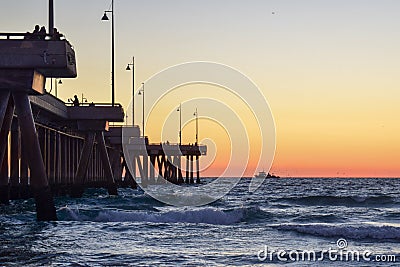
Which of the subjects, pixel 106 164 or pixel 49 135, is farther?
pixel 106 164

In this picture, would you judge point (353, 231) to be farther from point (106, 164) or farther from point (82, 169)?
point (106, 164)

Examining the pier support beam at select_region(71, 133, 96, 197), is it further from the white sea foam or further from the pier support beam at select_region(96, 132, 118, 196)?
the white sea foam

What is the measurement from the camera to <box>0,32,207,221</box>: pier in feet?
89.5

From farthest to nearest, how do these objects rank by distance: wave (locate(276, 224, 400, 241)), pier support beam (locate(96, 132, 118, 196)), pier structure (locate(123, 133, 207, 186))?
pier structure (locate(123, 133, 207, 186)) → pier support beam (locate(96, 132, 118, 196)) → wave (locate(276, 224, 400, 241))

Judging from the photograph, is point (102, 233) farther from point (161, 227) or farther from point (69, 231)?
point (161, 227)

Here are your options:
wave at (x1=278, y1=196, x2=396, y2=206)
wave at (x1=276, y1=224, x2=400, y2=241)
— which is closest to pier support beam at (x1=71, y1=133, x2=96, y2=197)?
wave at (x1=278, y1=196, x2=396, y2=206)

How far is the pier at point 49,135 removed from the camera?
27281 millimetres

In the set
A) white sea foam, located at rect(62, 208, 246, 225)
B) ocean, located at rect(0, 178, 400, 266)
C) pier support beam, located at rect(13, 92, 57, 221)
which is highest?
pier support beam, located at rect(13, 92, 57, 221)

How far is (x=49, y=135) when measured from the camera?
5041cm

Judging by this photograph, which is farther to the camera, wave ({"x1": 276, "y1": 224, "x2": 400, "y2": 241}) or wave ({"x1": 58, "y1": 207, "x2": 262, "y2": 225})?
wave ({"x1": 58, "y1": 207, "x2": 262, "y2": 225})

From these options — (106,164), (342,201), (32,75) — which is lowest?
(342,201)

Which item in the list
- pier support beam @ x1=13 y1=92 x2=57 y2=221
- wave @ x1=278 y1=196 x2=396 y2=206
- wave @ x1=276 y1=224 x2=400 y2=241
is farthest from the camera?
wave @ x1=278 y1=196 x2=396 y2=206

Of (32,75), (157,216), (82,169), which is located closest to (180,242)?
(32,75)

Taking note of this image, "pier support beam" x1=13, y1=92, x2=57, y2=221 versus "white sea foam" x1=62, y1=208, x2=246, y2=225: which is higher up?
"pier support beam" x1=13, y1=92, x2=57, y2=221
